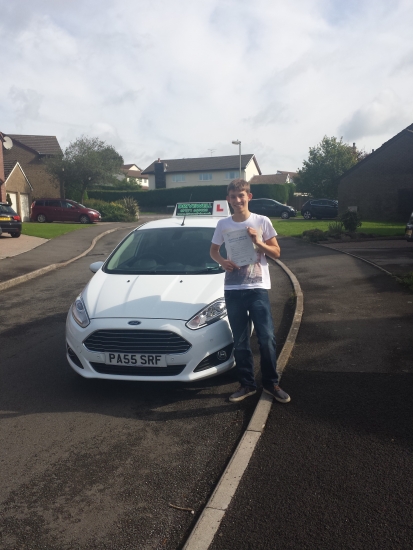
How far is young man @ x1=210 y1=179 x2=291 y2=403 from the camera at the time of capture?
4.80 metres

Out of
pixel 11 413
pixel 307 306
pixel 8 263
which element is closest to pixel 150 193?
pixel 8 263

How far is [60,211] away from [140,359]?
118ft

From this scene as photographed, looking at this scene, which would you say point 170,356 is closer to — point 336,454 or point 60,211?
point 336,454

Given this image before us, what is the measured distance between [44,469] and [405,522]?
2.36 metres

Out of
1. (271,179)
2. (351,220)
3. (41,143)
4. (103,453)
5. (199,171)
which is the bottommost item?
(103,453)

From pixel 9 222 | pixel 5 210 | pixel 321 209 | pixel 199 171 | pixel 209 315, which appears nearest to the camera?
pixel 209 315

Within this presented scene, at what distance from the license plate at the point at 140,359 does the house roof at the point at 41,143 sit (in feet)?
163

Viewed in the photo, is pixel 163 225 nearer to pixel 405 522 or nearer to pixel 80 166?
pixel 405 522

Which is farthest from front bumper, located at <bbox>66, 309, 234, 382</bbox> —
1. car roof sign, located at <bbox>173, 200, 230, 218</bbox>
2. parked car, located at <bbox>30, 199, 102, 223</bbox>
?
parked car, located at <bbox>30, 199, 102, 223</bbox>

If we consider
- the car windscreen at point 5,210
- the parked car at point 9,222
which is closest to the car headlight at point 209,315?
the parked car at point 9,222

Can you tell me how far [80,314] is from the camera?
5383mm

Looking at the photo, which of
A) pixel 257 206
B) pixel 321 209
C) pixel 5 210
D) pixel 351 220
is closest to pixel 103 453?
pixel 351 220

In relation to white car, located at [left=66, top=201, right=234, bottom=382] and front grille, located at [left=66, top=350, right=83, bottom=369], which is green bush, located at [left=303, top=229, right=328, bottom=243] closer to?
white car, located at [left=66, top=201, right=234, bottom=382]

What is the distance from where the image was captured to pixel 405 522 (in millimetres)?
3025
